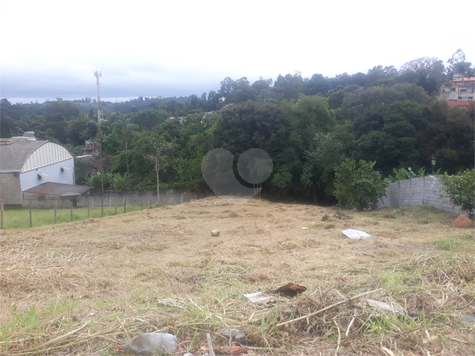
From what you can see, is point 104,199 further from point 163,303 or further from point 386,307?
point 386,307

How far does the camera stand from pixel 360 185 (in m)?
14.5

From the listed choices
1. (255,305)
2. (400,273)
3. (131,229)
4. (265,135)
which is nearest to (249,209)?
(131,229)

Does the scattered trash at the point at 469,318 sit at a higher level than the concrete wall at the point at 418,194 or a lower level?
higher

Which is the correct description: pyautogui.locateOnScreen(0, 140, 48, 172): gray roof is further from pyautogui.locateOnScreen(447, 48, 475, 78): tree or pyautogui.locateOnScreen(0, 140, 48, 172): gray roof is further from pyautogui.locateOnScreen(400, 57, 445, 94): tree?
pyautogui.locateOnScreen(447, 48, 475, 78): tree

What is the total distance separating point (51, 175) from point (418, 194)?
20.9 meters

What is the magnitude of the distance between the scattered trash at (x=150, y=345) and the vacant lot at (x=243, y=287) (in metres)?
0.12

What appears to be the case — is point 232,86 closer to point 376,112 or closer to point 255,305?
point 376,112

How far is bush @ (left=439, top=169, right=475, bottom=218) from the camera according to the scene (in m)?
9.98

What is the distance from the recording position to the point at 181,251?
314 inches

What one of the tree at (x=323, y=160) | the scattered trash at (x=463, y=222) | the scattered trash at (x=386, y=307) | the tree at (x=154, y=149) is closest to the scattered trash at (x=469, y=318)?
the scattered trash at (x=386, y=307)

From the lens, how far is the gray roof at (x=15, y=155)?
854 inches

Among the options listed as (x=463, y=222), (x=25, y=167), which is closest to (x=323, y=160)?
(x=463, y=222)

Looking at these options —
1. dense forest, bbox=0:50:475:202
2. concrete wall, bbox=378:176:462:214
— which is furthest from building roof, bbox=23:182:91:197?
concrete wall, bbox=378:176:462:214

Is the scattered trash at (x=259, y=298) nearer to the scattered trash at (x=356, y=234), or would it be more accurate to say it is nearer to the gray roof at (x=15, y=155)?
the scattered trash at (x=356, y=234)
